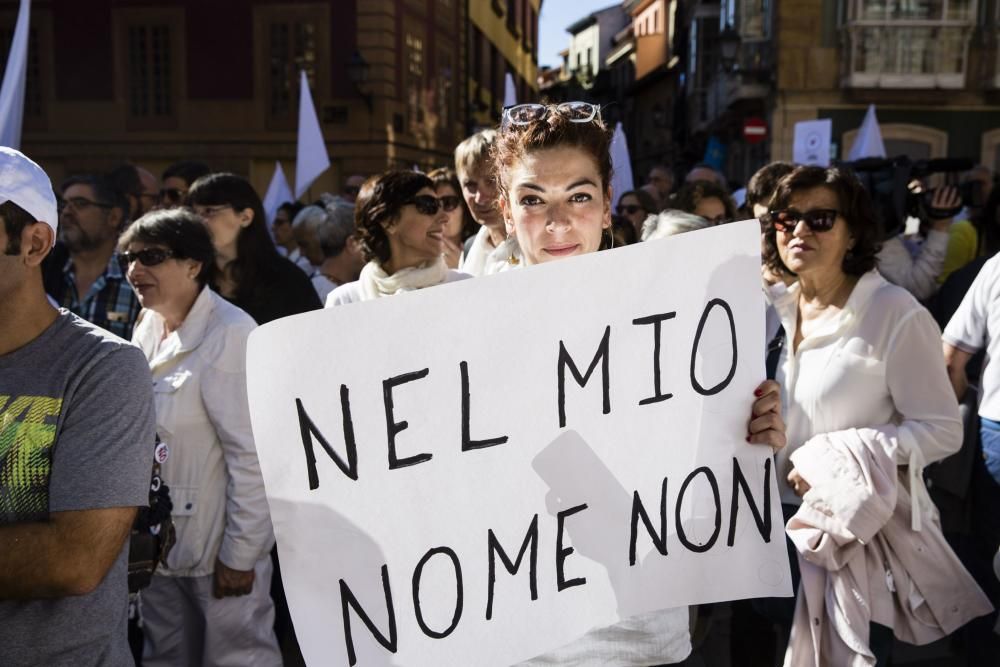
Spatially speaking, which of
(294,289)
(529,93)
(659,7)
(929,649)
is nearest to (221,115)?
(294,289)

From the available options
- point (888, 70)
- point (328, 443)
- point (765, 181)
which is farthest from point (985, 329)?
point (888, 70)

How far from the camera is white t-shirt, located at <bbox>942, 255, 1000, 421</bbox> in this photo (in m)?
3.31

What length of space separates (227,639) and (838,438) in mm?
2003

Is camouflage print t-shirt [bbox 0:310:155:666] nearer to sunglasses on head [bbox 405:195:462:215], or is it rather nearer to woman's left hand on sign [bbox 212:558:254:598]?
woman's left hand on sign [bbox 212:558:254:598]

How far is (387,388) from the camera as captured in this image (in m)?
1.63

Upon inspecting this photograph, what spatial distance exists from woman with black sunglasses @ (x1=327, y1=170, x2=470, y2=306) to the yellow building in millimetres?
21275

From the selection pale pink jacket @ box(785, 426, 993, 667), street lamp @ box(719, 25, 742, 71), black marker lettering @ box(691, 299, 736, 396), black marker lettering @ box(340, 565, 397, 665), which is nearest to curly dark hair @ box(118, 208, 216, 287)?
black marker lettering @ box(340, 565, 397, 665)

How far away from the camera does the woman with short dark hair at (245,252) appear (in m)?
3.80

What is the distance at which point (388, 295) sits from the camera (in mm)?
2551

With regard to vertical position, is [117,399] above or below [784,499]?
above

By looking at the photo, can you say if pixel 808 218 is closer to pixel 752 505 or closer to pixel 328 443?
pixel 752 505

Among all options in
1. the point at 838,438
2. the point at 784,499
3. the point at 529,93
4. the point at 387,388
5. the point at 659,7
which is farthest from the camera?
the point at 659,7

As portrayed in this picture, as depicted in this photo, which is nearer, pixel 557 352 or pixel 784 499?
pixel 557 352

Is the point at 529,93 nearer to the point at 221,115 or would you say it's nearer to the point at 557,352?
the point at 221,115
